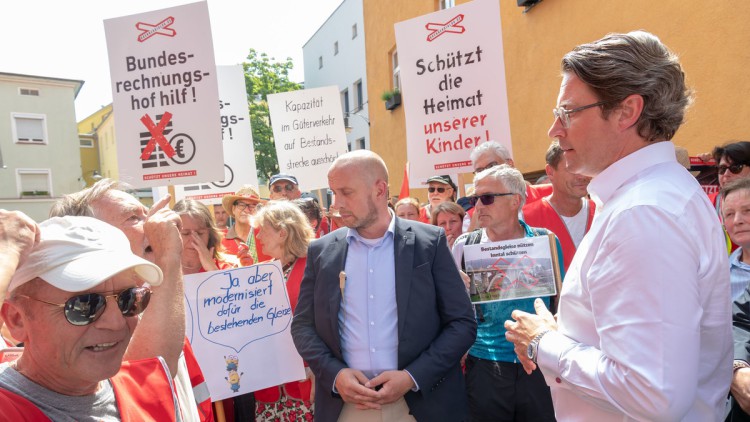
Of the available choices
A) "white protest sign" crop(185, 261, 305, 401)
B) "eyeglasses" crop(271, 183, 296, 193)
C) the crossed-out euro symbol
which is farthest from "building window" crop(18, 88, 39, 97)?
"white protest sign" crop(185, 261, 305, 401)

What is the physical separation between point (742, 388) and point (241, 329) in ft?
8.75

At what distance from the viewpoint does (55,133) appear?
34406 mm

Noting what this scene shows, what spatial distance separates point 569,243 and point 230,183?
195 inches

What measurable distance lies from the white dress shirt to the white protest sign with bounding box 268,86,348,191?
20.7ft

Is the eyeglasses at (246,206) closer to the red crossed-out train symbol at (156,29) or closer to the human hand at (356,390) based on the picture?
the red crossed-out train symbol at (156,29)

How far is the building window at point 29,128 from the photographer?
3316cm

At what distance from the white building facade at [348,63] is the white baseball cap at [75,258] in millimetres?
19914

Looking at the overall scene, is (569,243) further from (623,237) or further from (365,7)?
(365,7)

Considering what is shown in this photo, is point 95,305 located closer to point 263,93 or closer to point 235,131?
point 235,131

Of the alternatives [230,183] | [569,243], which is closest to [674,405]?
[569,243]

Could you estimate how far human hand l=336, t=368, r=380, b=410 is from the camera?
2.42m

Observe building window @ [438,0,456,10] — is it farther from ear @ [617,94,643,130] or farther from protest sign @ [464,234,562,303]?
ear @ [617,94,643,130]

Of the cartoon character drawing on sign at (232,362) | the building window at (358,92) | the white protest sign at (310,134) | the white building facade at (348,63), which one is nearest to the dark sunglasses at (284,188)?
the white protest sign at (310,134)

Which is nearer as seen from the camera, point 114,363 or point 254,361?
point 114,363
